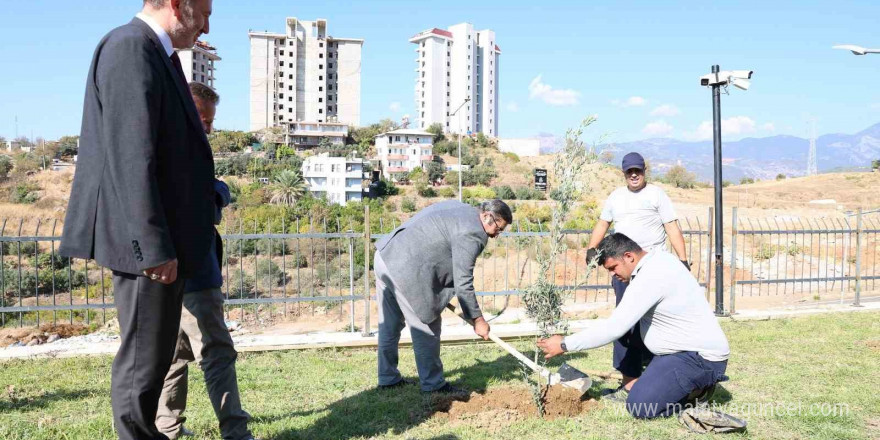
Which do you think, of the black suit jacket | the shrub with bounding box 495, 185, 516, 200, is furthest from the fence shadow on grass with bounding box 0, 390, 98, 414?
the shrub with bounding box 495, 185, 516, 200

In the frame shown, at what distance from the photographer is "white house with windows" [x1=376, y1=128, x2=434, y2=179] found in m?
67.7

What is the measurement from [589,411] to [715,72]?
6113mm

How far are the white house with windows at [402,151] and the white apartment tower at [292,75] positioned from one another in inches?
657

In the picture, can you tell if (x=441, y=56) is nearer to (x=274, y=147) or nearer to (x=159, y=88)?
(x=274, y=147)

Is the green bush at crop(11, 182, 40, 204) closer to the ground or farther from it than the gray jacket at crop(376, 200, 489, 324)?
farther from it

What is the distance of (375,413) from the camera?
176 inches

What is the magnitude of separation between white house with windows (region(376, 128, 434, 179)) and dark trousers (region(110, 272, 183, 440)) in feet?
207

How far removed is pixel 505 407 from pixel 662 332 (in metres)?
1.22

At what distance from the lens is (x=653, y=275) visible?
4.17 meters

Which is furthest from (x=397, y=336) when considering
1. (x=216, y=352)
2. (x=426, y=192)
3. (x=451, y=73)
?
(x=451, y=73)

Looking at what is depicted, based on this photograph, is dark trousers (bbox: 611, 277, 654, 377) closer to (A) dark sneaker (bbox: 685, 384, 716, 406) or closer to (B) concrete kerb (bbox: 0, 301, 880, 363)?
(A) dark sneaker (bbox: 685, 384, 716, 406)

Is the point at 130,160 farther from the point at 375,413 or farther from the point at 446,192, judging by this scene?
the point at 446,192

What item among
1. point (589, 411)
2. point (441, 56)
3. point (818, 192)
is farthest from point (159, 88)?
point (441, 56)

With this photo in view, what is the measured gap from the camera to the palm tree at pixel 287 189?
159 feet
